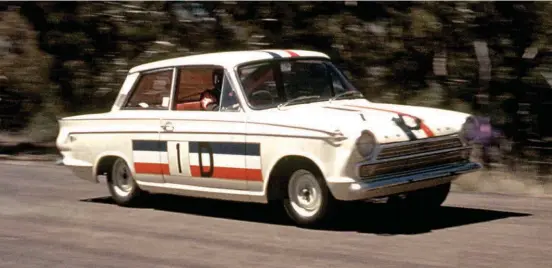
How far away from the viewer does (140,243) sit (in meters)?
8.73

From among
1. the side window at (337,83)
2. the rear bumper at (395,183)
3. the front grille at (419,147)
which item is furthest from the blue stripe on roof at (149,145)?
the front grille at (419,147)

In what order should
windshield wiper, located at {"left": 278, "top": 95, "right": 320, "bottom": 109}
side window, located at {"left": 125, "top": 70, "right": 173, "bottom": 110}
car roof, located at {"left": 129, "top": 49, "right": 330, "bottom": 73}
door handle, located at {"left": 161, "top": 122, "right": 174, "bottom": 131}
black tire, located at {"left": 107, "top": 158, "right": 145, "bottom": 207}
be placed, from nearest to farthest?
windshield wiper, located at {"left": 278, "top": 95, "right": 320, "bottom": 109}
car roof, located at {"left": 129, "top": 49, "right": 330, "bottom": 73}
door handle, located at {"left": 161, "top": 122, "right": 174, "bottom": 131}
side window, located at {"left": 125, "top": 70, "right": 173, "bottom": 110}
black tire, located at {"left": 107, "top": 158, "right": 145, "bottom": 207}

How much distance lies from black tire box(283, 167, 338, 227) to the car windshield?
0.84 metres

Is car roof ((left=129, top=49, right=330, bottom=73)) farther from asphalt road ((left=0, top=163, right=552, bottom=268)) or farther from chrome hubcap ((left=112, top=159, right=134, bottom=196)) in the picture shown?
asphalt road ((left=0, top=163, right=552, bottom=268))

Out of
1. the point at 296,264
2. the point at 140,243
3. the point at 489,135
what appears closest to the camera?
the point at 296,264

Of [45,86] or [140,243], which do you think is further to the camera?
[45,86]

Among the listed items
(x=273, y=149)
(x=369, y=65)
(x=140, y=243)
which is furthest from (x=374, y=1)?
(x=140, y=243)

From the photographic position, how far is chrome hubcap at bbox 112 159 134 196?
10.9 m

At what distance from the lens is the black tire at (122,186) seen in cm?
1085

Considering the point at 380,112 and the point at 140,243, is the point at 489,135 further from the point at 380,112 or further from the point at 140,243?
the point at 140,243

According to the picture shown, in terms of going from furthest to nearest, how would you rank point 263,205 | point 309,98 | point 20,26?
point 20,26 → point 263,205 → point 309,98

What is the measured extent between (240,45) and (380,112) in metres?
5.58

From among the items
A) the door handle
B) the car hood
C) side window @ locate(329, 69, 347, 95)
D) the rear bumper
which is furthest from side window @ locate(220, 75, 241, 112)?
the rear bumper

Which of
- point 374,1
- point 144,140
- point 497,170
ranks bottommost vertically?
point 497,170
